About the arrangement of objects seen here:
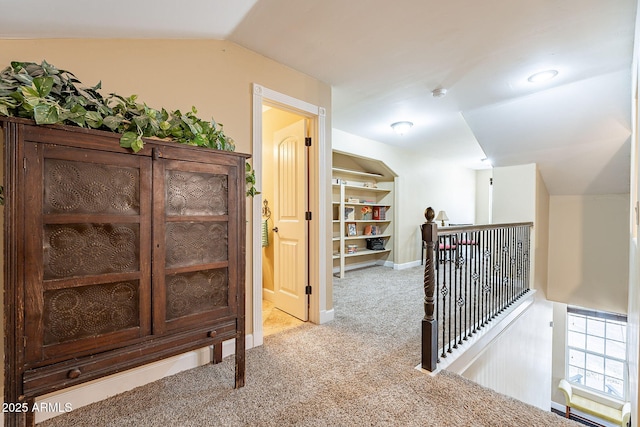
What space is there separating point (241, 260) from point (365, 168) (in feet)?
14.8

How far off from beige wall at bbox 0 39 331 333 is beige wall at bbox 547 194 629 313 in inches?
181

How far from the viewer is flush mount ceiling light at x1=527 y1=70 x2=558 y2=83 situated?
263cm

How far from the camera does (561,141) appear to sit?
363cm

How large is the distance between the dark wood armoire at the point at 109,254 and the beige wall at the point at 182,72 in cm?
52

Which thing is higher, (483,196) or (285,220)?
(483,196)

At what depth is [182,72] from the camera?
6.41 feet

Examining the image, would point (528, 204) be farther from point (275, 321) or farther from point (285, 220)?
point (275, 321)

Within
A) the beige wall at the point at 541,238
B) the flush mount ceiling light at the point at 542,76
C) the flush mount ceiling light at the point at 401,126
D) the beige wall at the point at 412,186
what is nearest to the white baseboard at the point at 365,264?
the beige wall at the point at 412,186

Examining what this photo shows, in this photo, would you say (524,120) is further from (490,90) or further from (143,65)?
(143,65)

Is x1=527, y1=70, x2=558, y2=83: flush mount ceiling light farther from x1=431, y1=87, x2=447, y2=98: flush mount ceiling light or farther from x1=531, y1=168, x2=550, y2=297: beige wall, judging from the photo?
x1=531, y1=168, x2=550, y2=297: beige wall

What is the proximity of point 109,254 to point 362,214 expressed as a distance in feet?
15.9

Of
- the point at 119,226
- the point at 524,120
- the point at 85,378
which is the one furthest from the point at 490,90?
the point at 85,378

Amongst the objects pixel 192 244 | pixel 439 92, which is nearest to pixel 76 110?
pixel 192 244

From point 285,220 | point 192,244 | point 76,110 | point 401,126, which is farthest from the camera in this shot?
point 401,126
